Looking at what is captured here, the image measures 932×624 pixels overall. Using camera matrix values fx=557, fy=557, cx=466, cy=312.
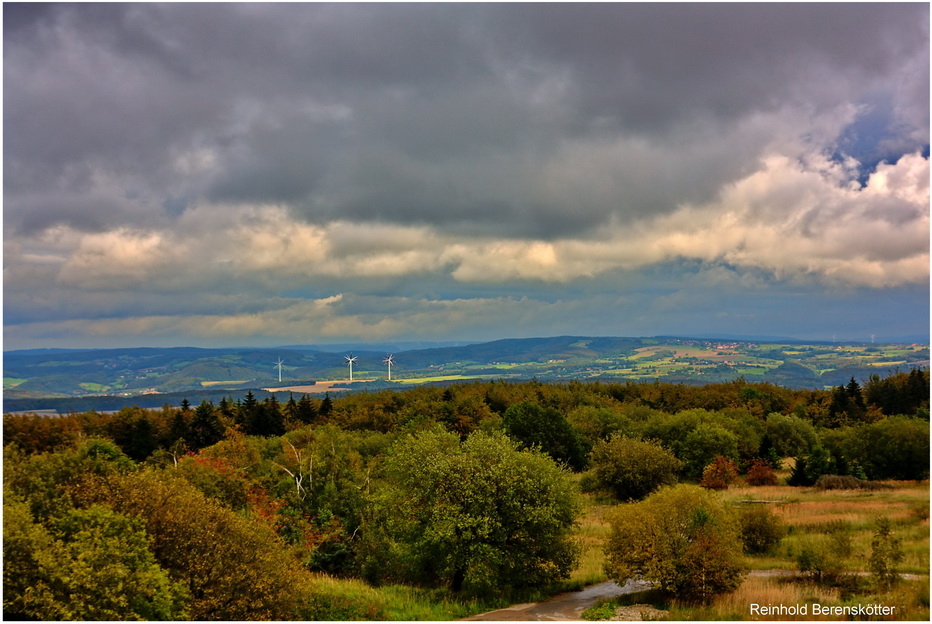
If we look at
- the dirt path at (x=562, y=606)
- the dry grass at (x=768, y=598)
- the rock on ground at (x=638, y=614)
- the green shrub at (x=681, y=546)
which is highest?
the green shrub at (x=681, y=546)

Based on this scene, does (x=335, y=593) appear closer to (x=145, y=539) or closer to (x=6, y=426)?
(x=145, y=539)

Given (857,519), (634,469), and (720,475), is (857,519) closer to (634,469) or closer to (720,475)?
(634,469)

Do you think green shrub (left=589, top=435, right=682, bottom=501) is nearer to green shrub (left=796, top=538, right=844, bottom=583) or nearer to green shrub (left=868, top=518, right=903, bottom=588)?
green shrub (left=796, top=538, right=844, bottom=583)

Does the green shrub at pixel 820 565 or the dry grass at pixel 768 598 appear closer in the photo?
the dry grass at pixel 768 598

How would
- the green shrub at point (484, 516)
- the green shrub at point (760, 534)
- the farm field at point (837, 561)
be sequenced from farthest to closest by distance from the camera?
the green shrub at point (760, 534) → the green shrub at point (484, 516) → the farm field at point (837, 561)

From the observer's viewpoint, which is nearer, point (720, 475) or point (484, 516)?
point (484, 516)

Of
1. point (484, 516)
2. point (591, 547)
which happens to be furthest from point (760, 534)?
point (484, 516)

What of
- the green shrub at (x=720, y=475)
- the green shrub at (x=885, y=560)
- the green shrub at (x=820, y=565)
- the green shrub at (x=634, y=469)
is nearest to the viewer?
the green shrub at (x=885, y=560)

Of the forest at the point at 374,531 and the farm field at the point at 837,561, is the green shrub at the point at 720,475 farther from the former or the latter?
the farm field at the point at 837,561

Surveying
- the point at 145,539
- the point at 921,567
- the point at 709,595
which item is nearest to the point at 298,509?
the point at 145,539

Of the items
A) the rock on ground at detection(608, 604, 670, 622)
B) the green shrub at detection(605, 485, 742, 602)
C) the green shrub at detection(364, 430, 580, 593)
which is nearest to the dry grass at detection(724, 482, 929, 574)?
the green shrub at detection(605, 485, 742, 602)

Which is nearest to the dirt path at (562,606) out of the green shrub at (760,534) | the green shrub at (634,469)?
the green shrub at (760,534)
